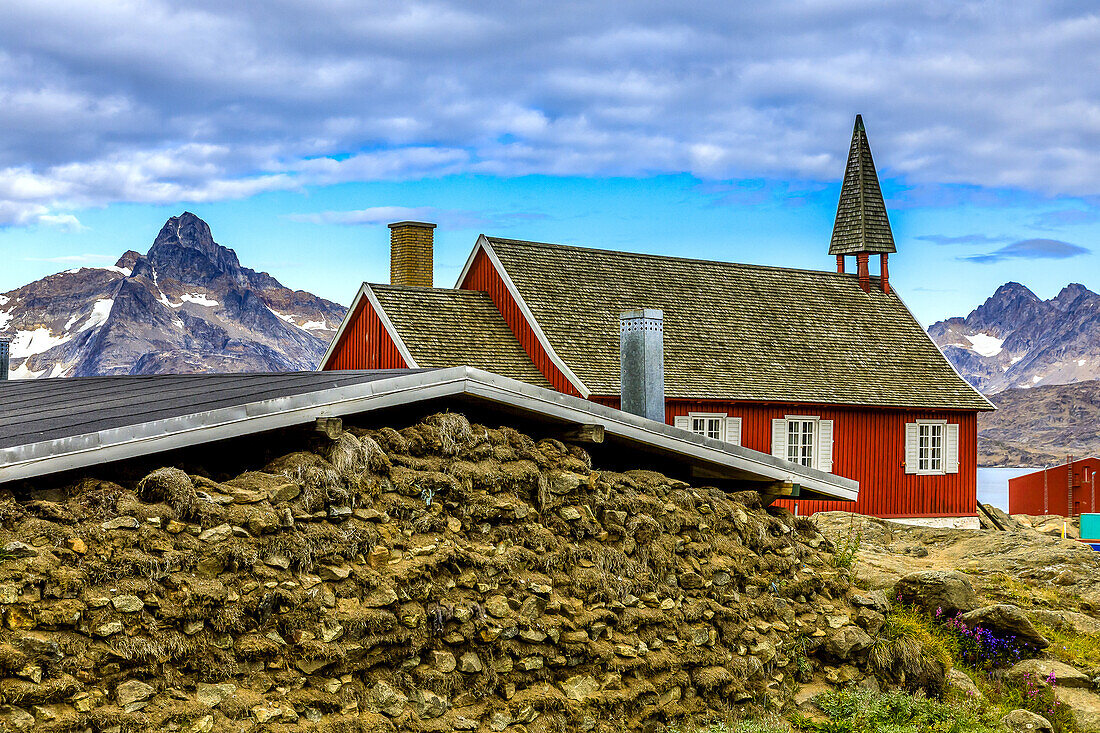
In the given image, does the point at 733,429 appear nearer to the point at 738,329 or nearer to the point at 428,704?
the point at 738,329

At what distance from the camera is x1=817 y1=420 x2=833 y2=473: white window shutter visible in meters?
29.3

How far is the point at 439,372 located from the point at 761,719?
4289 mm

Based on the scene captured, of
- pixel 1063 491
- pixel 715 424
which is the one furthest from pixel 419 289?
pixel 1063 491

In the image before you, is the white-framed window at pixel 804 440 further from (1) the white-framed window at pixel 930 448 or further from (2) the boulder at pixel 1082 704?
(2) the boulder at pixel 1082 704

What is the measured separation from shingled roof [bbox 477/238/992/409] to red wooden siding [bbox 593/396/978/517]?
459 millimetres

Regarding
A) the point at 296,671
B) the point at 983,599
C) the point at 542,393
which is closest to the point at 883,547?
the point at 983,599

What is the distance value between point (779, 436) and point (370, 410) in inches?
812

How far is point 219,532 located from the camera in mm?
8117

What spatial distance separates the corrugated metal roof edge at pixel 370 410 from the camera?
774cm

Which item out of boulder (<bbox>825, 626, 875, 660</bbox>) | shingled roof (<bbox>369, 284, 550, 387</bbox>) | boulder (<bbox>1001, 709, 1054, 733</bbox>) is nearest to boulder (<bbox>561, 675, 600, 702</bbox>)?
boulder (<bbox>825, 626, 875, 660</bbox>)

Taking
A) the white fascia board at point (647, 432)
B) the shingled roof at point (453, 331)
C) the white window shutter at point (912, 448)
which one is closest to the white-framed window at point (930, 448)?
the white window shutter at point (912, 448)

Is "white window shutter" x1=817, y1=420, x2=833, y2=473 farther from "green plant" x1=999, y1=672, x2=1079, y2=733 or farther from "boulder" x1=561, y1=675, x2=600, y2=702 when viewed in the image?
"boulder" x1=561, y1=675, x2=600, y2=702

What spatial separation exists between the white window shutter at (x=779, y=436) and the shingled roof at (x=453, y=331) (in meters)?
5.82

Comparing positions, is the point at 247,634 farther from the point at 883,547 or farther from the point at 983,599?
the point at 883,547
